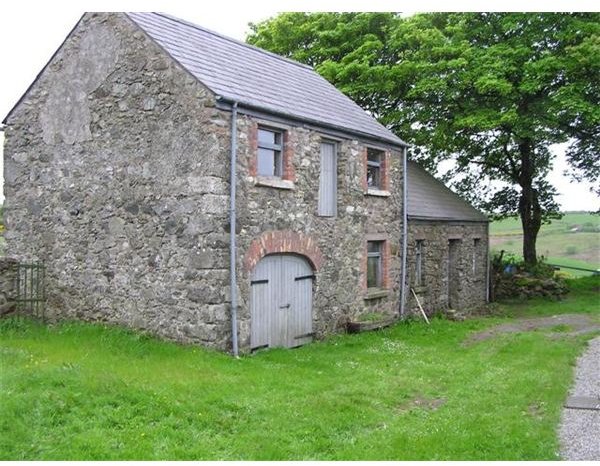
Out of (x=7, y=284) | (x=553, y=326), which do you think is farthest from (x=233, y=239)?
(x=553, y=326)

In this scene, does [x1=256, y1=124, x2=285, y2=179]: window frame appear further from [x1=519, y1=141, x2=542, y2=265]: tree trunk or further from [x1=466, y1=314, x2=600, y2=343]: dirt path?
[x1=519, y1=141, x2=542, y2=265]: tree trunk

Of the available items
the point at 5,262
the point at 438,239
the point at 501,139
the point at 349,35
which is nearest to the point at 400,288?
the point at 438,239

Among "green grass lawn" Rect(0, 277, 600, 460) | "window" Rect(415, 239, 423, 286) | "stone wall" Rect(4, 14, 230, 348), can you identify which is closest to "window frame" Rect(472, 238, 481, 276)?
"window" Rect(415, 239, 423, 286)

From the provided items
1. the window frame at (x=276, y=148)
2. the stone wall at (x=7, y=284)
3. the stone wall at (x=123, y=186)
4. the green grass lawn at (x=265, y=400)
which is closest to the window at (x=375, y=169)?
the window frame at (x=276, y=148)

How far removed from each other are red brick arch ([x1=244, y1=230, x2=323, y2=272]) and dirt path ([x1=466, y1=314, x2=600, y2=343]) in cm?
468

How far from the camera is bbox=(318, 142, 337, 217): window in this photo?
14562mm

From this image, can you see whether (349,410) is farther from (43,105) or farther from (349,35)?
(349,35)

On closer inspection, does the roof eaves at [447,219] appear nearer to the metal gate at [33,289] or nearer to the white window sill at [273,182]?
the white window sill at [273,182]

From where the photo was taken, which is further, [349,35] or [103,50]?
[349,35]

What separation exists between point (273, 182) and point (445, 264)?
32.4ft

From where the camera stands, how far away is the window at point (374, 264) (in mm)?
16609

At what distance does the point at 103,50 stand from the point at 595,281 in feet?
79.5

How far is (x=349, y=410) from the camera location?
28.1 feet

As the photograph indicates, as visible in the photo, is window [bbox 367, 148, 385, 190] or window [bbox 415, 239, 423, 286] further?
window [bbox 415, 239, 423, 286]
